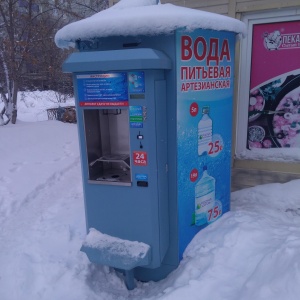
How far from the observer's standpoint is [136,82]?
265 centimetres

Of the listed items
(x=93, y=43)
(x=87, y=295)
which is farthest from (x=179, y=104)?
(x=87, y=295)

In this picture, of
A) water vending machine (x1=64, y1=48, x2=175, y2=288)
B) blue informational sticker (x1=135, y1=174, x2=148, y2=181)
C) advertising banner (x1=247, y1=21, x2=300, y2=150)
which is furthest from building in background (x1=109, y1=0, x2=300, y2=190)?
blue informational sticker (x1=135, y1=174, x2=148, y2=181)

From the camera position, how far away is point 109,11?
3.05 meters

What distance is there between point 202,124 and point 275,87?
1793mm

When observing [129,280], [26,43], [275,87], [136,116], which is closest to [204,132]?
[136,116]

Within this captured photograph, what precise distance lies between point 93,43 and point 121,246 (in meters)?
1.92

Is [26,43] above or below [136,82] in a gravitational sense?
above

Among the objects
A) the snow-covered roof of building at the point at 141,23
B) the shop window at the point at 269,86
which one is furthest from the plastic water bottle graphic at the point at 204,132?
the shop window at the point at 269,86

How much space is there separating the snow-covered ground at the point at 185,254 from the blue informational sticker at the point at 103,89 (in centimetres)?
165

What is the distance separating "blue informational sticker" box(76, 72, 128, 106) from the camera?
270 cm

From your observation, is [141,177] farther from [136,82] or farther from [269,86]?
[269,86]

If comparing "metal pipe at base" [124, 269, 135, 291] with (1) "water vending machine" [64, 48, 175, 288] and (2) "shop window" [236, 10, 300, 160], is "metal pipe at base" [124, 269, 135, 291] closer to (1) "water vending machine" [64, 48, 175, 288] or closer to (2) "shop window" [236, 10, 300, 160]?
(1) "water vending machine" [64, 48, 175, 288]

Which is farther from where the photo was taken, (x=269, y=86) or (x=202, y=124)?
(x=269, y=86)

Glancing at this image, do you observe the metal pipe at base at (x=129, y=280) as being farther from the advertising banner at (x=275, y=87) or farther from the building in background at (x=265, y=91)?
the advertising banner at (x=275, y=87)
